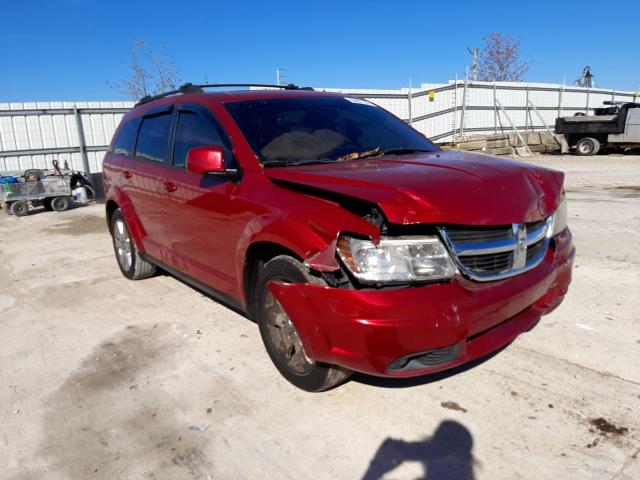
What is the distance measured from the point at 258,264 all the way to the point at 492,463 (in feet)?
5.45

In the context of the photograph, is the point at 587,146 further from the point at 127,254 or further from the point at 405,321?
the point at 405,321

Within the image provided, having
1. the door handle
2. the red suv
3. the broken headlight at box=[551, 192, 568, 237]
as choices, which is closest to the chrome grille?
the red suv

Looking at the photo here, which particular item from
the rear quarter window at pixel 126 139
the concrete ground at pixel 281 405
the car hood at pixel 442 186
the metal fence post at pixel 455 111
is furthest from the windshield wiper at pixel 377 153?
the metal fence post at pixel 455 111

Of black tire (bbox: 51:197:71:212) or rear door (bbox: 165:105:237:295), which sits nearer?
rear door (bbox: 165:105:237:295)

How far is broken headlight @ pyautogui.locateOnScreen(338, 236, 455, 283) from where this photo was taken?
2283 mm

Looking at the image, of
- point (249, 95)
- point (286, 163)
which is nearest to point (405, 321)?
point (286, 163)

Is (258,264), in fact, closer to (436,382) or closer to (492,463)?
(436,382)

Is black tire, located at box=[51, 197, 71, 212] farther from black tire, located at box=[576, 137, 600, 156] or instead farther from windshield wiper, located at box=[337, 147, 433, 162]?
black tire, located at box=[576, 137, 600, 156]

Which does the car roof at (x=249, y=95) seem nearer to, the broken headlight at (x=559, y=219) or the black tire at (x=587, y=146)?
the broken headlight at (x=559, y=219)

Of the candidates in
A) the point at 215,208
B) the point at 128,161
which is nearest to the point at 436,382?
the point at 215,208

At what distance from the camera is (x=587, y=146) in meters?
19.7

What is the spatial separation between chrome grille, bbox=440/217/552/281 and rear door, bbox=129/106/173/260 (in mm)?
2628

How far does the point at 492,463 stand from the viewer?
2.24 metres

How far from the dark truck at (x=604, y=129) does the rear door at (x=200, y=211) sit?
19218 mm
